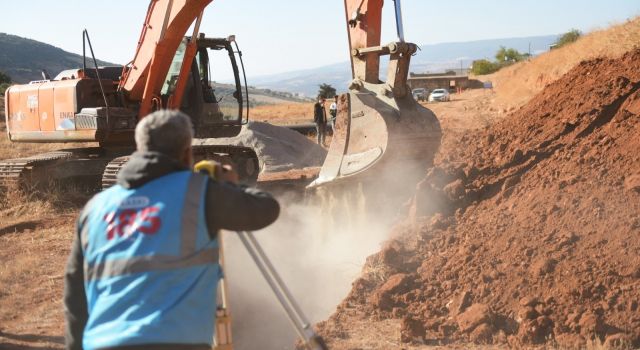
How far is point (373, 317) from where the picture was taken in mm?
6039

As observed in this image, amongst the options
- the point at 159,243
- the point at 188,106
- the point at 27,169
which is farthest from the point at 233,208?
the point at 27,169

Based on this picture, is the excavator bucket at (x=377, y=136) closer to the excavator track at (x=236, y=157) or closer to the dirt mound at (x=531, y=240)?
the dirt mound at (x=531, y=240)

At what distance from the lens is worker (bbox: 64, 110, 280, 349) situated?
2797mm

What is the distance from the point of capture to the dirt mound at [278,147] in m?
17.2

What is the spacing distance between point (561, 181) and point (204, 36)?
25.2 ft

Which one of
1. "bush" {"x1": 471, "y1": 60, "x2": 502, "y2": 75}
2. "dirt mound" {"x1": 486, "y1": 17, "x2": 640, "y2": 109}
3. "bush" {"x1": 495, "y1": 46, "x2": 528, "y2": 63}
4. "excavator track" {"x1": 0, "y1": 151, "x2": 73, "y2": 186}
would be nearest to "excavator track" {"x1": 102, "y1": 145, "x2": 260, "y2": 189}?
"excavator track" {"x1": 0, "y1": 151, "x2": 73, "y2": 186}

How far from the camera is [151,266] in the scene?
2.81 metres

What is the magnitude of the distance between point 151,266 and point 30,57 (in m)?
121

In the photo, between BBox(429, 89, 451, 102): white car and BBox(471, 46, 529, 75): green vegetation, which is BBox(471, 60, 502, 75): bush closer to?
BBox(471, 46, 529, 75): green vegetation

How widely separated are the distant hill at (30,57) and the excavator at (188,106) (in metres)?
90.3

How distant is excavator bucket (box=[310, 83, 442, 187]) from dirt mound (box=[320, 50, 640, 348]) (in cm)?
36

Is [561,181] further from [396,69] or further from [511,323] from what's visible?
[396,69]

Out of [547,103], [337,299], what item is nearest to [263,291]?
[337,299]

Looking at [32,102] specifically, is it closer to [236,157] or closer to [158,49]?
[158,49]
